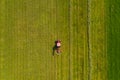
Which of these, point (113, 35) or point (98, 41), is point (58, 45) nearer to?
point (98, 41)

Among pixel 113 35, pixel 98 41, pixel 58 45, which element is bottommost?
pixel 58 45

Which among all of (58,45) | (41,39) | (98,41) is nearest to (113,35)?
(98,41)

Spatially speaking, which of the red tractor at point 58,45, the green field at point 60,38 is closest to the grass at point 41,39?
the green field at point 60,38

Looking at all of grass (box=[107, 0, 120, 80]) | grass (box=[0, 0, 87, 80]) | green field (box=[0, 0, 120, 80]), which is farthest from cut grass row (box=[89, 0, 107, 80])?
grass (box=[0, 0, 87, 80])

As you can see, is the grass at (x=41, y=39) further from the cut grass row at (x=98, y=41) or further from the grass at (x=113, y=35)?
the grass at (x=113, y=35)

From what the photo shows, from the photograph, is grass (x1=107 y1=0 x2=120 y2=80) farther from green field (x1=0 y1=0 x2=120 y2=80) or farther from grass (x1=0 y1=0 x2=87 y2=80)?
grass (x1=0 y1=0 x2=87 y2=80)

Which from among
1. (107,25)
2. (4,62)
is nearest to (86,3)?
(107,25)

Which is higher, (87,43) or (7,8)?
(7,8)

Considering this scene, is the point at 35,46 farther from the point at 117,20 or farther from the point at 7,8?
the point at 117,20
